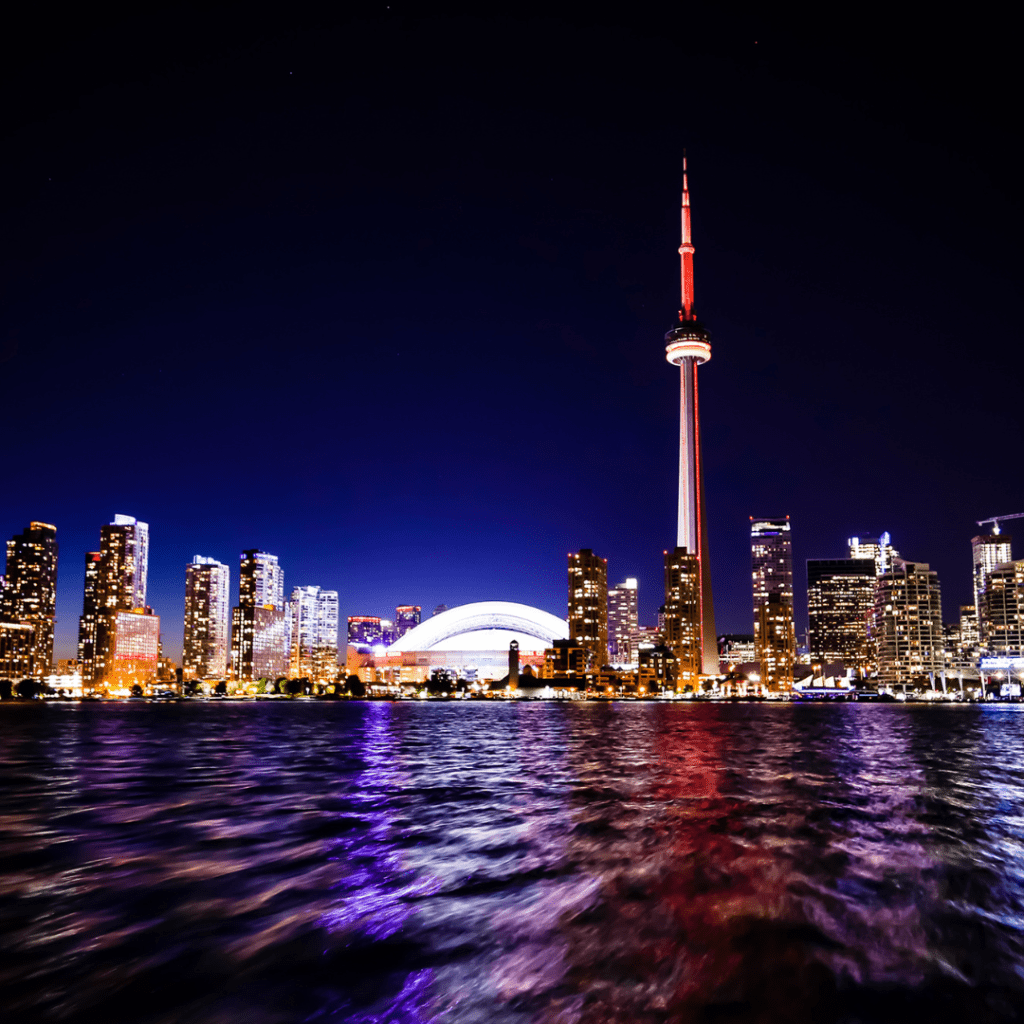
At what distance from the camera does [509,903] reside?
10820mm

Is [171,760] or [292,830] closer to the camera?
[292,830]

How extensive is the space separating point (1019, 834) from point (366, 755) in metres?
30.3

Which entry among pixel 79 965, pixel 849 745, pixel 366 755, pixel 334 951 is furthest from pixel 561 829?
pixel 849 745

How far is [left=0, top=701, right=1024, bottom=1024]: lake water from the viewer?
7.34 m

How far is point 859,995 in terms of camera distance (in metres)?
7.54

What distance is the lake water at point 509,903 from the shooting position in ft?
24.1

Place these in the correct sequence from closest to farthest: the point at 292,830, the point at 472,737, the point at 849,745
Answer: the point at 292,830 → the point at 849,745 → the point at 472,737

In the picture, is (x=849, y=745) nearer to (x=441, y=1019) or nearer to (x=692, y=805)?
(x=692, y=805)

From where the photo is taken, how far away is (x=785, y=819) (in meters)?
18.8

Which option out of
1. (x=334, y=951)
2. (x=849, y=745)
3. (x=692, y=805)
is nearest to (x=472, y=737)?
(x=849, y=745)

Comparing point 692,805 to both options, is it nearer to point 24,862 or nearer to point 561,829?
point 561,829

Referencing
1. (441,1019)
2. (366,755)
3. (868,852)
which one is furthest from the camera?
(366,755)

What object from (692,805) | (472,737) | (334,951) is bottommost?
(472,737)

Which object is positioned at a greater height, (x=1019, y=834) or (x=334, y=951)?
(x=334, y=951)
